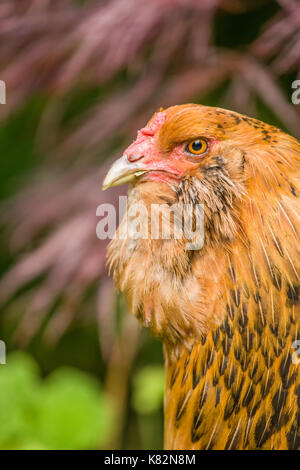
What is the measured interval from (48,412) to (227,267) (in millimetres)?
1418

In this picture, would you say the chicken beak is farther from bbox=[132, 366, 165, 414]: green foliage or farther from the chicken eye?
bbox=[132, 366, 165, 414]: green foliage

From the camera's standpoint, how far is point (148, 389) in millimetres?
2162

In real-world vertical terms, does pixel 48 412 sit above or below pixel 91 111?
below

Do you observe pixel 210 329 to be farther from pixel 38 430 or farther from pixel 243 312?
pixel 38 430

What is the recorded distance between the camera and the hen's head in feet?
3.72

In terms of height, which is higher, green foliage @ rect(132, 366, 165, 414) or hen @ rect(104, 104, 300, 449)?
hen @ rect(104, 104, 300, 449)

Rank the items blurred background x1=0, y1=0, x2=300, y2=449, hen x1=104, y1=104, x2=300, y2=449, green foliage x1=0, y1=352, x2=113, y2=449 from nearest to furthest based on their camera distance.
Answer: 1. hen x1=104, y1=104, x2=300, y2=449
2. blurred background x1=0, y1=0, x2=300, y2=449
3. green foliage x1=0, y1=352, x2=113, y2=449

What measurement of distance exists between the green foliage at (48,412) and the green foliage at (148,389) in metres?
0.19

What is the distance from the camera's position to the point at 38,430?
85.3 inches

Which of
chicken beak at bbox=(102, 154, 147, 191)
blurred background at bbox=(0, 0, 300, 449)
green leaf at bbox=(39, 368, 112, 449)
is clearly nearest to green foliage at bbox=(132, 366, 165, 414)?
blurred background at bbox=(0, 0, 300, 449)

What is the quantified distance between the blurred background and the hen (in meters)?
0.57

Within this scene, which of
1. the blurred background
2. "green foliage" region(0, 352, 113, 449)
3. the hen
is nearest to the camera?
the hen

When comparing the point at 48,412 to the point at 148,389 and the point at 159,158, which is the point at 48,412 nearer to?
the point at 148,389

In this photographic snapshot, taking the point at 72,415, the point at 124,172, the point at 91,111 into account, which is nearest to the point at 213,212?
the point at 124,172
